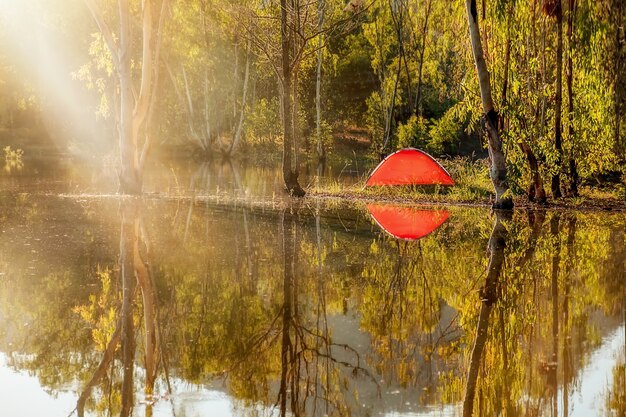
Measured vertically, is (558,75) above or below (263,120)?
below

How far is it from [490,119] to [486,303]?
9168mm

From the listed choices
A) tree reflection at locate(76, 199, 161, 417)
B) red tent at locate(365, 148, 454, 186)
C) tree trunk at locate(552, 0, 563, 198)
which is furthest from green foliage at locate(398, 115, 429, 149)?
tree reflection at locate(76, 199, 161, 417)

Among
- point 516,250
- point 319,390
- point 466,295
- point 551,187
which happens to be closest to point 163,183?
point 551,187

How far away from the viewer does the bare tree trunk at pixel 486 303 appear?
5.21 m

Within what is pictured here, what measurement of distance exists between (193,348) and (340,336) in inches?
53.1

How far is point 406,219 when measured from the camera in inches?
613

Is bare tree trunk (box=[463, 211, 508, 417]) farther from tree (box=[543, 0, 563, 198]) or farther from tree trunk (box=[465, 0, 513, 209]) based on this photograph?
tree (box=[543, 0, 563, 198])

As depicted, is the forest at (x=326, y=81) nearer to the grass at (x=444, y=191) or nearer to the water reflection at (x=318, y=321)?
the grass at (x=444, y=191)

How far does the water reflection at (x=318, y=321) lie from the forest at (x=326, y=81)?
5.18m

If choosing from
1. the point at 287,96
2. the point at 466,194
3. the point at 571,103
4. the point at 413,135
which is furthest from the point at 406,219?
the point at 413,135

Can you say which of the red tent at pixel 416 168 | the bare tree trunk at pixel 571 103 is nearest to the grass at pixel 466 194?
the red tent at pixel 416 168

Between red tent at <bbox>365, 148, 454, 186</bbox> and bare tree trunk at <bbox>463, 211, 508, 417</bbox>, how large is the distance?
22.5 feet

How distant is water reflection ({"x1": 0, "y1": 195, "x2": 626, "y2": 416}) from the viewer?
17.2ft

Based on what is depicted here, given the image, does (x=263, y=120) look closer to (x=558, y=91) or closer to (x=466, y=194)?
(x=466, y=194)
